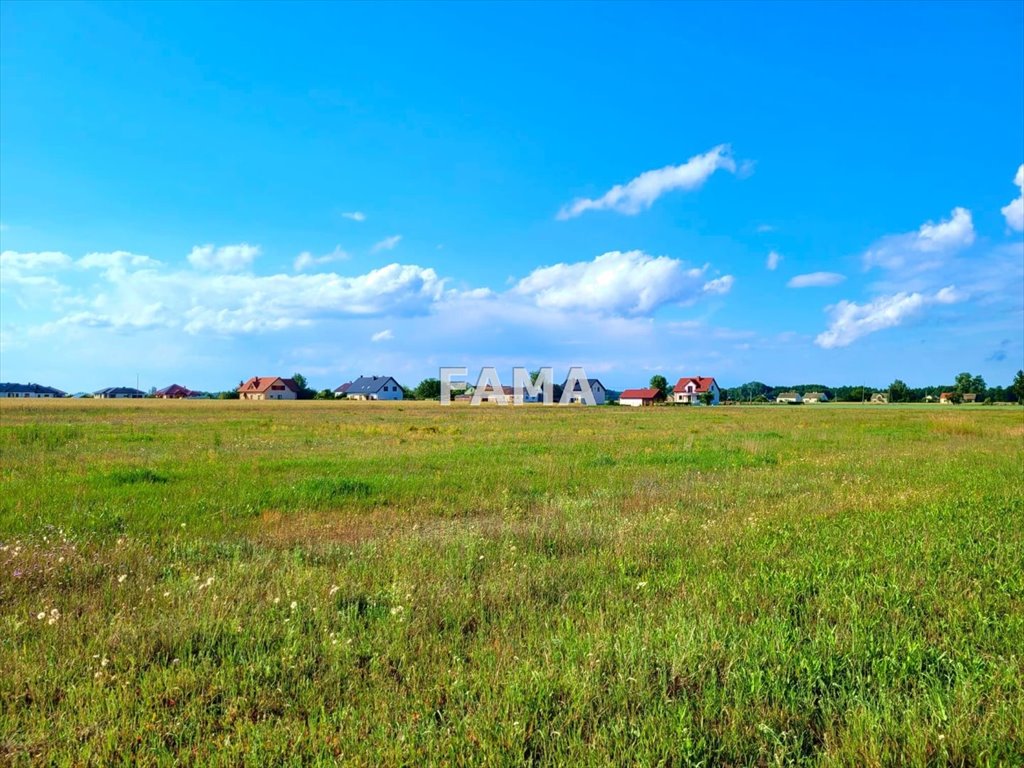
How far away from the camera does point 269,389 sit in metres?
139

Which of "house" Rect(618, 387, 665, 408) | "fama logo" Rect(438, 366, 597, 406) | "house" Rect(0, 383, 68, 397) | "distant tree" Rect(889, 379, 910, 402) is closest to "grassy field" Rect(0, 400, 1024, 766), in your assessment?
"fama logo" Rect(438, 366, 597, 406)

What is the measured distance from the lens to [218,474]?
12.6 m

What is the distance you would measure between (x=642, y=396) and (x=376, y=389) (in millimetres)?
66921

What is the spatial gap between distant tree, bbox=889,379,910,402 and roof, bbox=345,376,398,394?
128m

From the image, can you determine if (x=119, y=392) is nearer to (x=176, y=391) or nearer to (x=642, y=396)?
(x=176, y=391)

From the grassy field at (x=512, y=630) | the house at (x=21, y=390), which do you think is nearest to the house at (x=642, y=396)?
the grassy field at (x=512, y=630)

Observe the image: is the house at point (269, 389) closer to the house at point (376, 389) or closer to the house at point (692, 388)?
the house at point (376, 389)

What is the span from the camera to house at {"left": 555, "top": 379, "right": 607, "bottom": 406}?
120 m

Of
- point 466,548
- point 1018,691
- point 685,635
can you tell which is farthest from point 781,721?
point 466,548

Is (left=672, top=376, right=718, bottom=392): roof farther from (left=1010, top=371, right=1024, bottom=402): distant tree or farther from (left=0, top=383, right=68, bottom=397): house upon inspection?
(left=0, top=383, right=68, bottom=397): house

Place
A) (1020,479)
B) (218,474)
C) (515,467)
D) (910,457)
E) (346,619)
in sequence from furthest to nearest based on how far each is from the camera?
(910,457) < (515,467) < (218,474) < (1020,479) < (346,619)

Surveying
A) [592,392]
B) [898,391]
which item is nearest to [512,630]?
[592,392]

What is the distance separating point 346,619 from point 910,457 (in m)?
17.3

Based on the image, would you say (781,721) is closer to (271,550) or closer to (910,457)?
(271,550)
